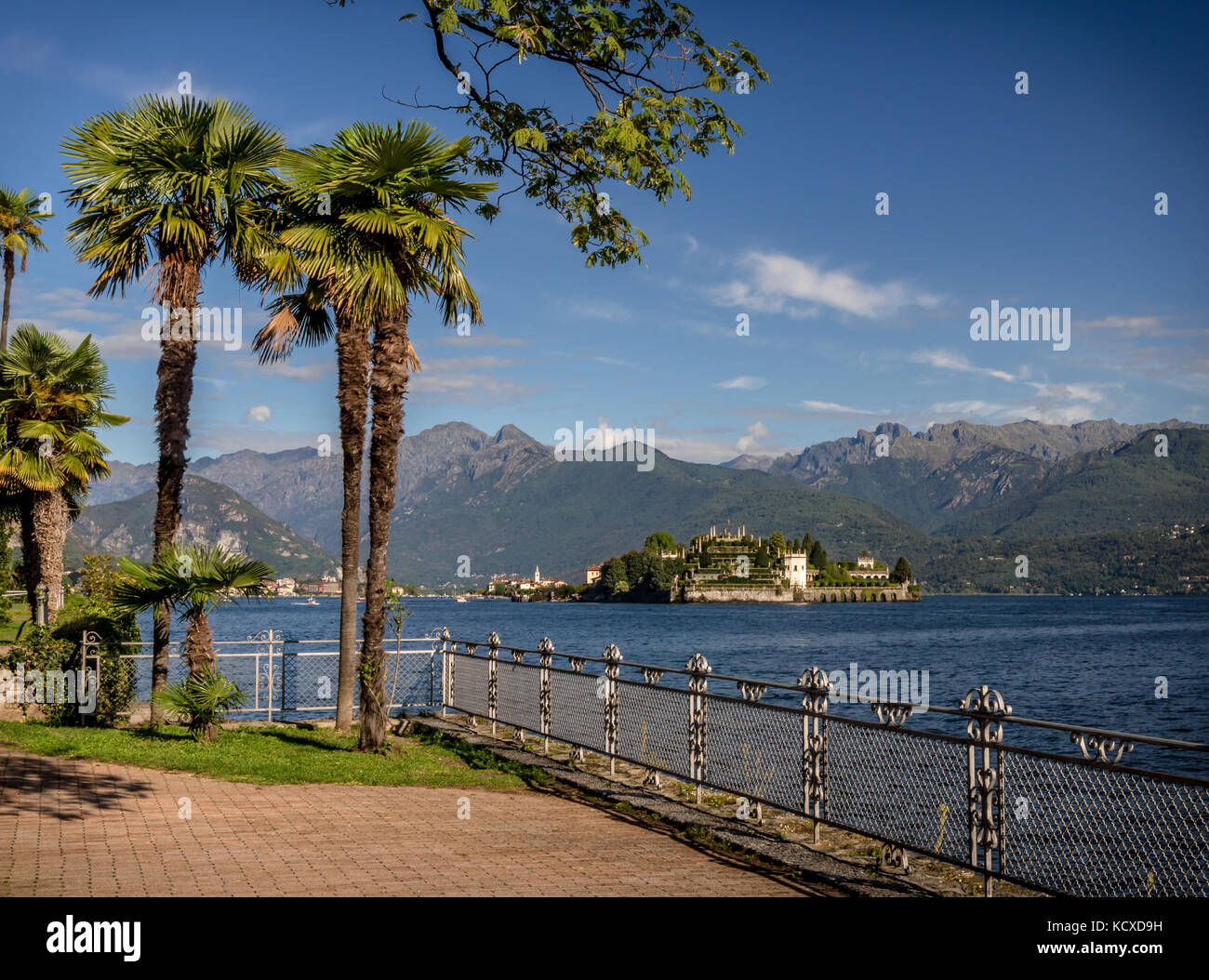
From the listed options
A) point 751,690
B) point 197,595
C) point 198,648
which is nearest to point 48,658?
point 198,648

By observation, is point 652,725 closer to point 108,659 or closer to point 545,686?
point 545,686

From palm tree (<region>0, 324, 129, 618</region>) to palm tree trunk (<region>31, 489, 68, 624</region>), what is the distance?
307 mm

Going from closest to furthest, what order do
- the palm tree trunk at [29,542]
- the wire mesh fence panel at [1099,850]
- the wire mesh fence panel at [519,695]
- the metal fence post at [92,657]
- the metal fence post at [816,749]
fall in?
1. the metal fence post at [816,749]
2. the wire mesh fence panel at [1099,850]
3. the wire mesh fence panel at [519,695]
4. the metal fence post at [92,657]
5. the palm tree trunk at [29,542]

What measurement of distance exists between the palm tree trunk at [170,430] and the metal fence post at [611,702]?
646cm

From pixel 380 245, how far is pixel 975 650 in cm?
7173

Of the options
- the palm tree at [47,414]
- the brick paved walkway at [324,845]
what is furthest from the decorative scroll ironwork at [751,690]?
the palm tree at [47,414]

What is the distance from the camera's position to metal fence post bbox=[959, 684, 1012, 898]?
7.52m

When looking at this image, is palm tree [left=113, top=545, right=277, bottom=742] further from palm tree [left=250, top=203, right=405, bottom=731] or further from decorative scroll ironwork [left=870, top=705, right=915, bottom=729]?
decorative scroll ironwork [left=870, top=705, right=915, bottom=729]

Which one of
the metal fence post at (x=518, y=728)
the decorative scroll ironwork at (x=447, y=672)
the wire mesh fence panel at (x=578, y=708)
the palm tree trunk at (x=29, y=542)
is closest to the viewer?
the wire mesh fence panel at (x=578, y=708)

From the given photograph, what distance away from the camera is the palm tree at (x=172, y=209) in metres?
14.0

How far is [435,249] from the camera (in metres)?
14.2

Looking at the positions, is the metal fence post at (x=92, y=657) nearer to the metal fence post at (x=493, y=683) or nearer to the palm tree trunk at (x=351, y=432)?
the palm tree trunk at (x=351, y=432)
